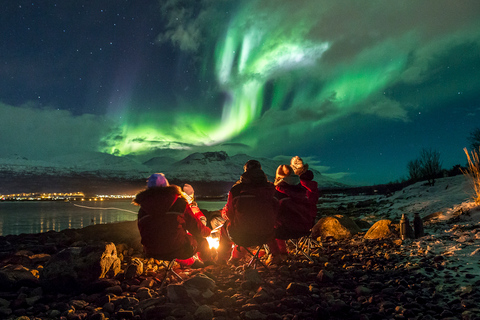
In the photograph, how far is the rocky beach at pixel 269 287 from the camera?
401 centimetres

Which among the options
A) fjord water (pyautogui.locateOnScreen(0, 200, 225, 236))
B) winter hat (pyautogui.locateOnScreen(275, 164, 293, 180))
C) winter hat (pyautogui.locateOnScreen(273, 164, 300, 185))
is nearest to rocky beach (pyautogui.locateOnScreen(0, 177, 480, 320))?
fjord water (pyautogui.locateOnScreen(0, 200, 225, 236))

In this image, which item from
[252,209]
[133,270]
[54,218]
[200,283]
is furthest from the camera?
[54,218]

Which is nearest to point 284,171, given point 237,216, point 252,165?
point 252,165

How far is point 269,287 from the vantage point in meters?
4.95

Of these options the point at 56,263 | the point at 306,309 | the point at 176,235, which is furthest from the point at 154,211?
the point at 306,309

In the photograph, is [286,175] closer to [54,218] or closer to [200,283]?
[200,283]

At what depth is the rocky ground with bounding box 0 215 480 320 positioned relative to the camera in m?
4.00

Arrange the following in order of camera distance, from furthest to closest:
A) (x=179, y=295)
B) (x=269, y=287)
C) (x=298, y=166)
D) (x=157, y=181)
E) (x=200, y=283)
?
(x=298, y=166) < (x=157, y=181) < (x=269, y=287) < (x=200, y=283) < (x=179, y=295)

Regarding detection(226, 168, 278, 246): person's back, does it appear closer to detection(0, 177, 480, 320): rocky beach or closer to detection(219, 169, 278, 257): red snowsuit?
detection(219, 169, 278, 257): red snowsuit

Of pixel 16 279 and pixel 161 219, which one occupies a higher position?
pixel 161 219

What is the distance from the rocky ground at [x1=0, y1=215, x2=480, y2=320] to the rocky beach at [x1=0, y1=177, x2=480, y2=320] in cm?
2

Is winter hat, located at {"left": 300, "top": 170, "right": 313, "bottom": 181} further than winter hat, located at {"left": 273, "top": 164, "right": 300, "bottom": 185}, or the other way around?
winter hat, located at {"left": 300, "top": 170, "right": 313, "bottom": 181}

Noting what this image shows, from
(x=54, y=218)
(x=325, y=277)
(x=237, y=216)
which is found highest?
(x=237, y=216)

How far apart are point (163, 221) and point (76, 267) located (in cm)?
181
